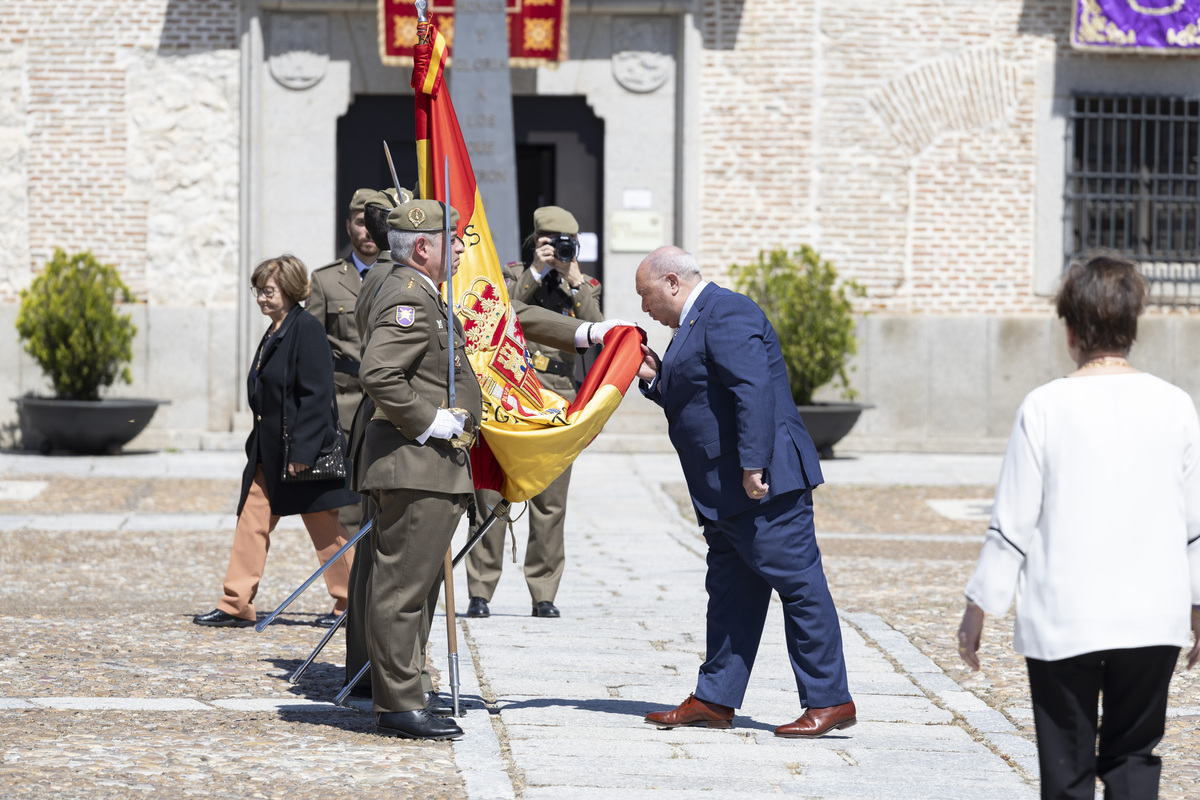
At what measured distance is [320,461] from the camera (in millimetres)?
6910

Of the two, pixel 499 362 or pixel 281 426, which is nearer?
pixel 499 362

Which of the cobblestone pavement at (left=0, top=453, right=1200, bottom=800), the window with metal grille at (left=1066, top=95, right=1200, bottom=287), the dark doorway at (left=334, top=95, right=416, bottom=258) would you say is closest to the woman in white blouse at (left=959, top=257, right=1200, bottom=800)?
the cobblestone pavement at (left=0, top=453, right=1200, bottom=800)

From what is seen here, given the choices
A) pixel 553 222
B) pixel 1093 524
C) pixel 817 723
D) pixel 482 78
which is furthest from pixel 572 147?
pixel 1093 524

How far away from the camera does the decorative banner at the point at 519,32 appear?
590 inches

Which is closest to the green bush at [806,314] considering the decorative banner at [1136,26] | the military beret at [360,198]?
the decorative banner at [1136,26]

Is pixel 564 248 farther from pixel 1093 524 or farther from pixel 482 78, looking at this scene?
pixel 482 78

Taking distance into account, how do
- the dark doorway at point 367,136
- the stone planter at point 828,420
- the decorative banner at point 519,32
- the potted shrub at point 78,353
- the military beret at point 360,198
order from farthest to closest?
the dark doorway at point 367,136, the decorative banner at point 519,32, the stone planter at point 828,420, the potted shrub at point 78,353, the military beret at point 360,198

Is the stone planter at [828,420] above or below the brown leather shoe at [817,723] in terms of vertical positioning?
above

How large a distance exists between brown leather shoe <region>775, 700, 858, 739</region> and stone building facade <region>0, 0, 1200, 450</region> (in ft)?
34.9

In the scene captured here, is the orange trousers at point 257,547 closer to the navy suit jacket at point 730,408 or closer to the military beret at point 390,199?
the military beret at point 390,199

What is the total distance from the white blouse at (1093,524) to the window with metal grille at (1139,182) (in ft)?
42.9

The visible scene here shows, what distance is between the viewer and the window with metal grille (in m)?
16.0

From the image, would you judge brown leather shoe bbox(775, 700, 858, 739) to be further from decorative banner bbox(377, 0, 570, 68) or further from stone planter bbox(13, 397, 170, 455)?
decorative banner bbox(377, 0, 570, 68)

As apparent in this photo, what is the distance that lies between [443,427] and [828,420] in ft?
33.6
